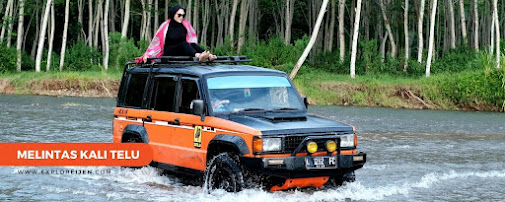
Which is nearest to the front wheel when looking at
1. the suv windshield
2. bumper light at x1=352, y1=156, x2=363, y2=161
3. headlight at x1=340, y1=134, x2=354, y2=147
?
the suv windshield

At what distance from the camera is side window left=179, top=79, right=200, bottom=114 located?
1248 centimetres

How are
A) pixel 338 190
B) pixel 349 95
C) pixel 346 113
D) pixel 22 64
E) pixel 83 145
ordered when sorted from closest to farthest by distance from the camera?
pixel 338 190, pixel 83 145, pixel 346 113, pixel 349 95, pixel 22 64

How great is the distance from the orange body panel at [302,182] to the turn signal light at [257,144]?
556 mm

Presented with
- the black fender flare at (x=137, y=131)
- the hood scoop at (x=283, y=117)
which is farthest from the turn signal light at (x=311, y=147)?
the black fender flare at (x=137, y=131)

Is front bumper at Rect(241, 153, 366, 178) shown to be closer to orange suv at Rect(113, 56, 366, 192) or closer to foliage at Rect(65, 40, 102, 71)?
orange suv at Rect(113, 56, 366, 192)

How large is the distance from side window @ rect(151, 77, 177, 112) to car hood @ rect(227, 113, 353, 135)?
1.35 metres

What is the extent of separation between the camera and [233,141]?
37.2ft

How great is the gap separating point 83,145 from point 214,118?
2.50 metres

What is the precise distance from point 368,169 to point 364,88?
80.8 ft

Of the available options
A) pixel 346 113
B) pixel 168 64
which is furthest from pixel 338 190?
pixel 346 113

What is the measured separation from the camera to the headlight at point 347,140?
460 inches

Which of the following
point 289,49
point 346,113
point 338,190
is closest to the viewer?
point 338,190

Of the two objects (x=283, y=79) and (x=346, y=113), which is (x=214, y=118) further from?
(x=346, y=113)

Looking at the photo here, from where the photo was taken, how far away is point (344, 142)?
461 inches
